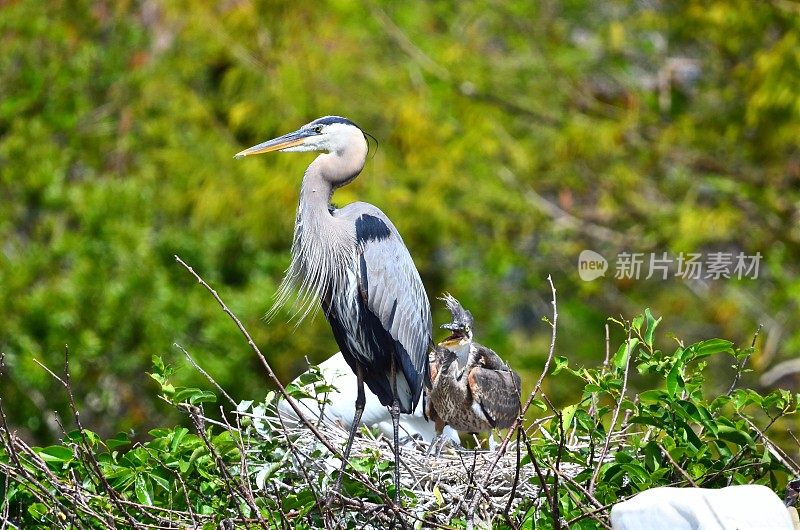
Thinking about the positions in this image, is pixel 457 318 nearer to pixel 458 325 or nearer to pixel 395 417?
pixel 458 325

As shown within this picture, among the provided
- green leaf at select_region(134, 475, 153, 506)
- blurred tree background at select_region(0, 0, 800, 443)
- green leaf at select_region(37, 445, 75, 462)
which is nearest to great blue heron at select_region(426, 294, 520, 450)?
green leaf at select_region(134, 475, 153, 506)

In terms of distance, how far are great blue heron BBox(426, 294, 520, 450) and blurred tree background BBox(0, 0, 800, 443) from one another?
16.9 ft

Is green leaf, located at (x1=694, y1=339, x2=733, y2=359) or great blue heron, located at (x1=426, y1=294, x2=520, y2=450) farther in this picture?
great blue heron, located at (x1=426, y1=294, x2=520, y2=450)

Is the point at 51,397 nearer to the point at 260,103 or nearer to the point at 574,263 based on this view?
the point at 260,103

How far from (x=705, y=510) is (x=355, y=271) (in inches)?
69.5

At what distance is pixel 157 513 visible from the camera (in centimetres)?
423

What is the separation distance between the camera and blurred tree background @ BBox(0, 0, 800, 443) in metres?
10.2

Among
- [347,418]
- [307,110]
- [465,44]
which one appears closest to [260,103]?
[307,110]

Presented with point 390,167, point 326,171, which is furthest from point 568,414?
point 390,167

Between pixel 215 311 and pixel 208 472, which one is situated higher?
pixel 208 472

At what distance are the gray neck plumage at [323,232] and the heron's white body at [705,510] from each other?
165 cm

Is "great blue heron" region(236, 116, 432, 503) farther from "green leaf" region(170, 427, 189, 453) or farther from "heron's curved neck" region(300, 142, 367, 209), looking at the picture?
"green leaf" region(170, 427, 189, 453)

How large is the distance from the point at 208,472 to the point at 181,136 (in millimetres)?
8258

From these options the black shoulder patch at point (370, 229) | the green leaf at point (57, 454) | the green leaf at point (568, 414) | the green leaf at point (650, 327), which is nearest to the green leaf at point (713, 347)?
the green leaf at point (650, 327)
